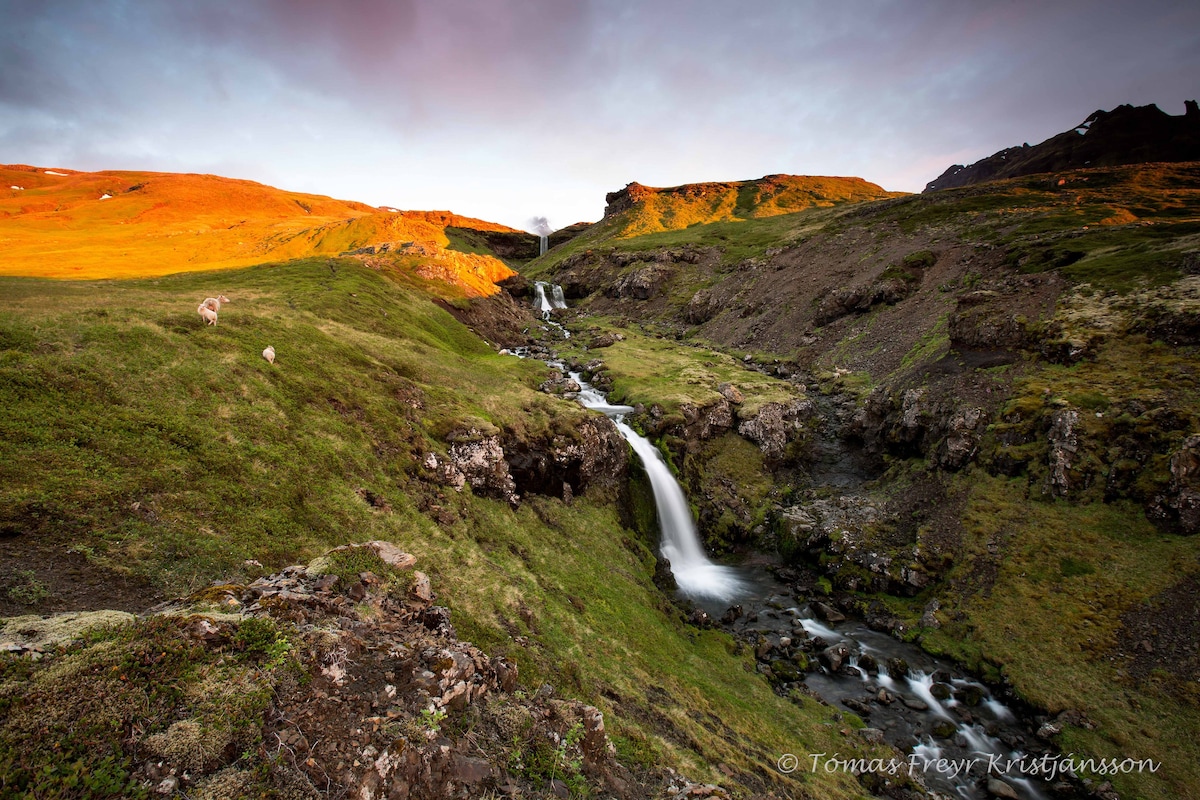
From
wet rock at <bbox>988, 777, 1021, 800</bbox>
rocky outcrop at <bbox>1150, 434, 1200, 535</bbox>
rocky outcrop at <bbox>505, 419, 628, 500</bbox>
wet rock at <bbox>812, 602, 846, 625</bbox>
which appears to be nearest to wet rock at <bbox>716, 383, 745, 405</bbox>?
rocky outcrop at <bbox>505, 419, 628, 500</bbox>

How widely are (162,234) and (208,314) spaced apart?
4725 inches

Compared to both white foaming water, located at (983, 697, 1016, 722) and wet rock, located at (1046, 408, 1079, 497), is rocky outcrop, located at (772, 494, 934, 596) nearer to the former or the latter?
white foaming water, located at (983, 697, 1016, 722)

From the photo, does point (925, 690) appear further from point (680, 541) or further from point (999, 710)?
point (680, 541)

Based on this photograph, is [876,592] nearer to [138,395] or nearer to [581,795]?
[581,795]

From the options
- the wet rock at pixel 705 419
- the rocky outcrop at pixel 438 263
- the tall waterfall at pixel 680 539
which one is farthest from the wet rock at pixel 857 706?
the rocky outcrop at pixel 438 263

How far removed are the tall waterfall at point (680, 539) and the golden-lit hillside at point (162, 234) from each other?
2356 inches

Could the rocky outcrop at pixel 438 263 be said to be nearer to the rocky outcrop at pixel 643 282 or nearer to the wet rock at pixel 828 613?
the rocky outcrop at pixel 643 282

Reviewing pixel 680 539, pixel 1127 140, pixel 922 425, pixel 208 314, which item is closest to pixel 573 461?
pixel 680 539

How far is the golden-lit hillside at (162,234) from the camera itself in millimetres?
77625

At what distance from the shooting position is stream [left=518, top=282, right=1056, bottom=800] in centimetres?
2158

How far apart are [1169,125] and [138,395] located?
267 meters

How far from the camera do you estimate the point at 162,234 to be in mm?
106688

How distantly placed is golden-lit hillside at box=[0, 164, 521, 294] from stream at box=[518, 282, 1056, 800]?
7105cm

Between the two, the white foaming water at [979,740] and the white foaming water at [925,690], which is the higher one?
the white foaming water at [925,690]
